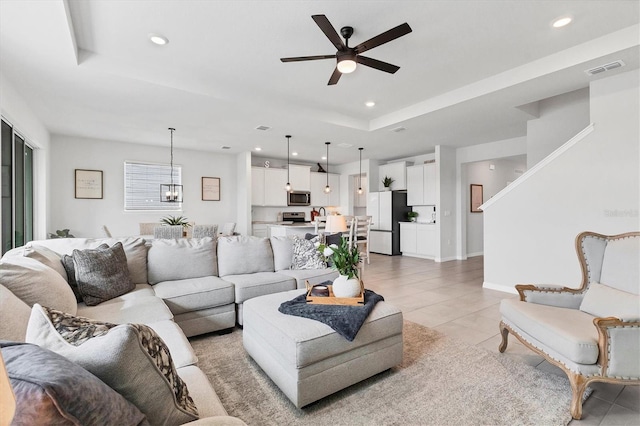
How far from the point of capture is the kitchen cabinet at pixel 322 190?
28.6ft

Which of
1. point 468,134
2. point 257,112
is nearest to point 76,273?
point 257,112

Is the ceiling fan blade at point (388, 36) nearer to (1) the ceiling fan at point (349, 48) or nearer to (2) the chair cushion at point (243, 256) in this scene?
(1) the ceiling fan at point (349, 48)

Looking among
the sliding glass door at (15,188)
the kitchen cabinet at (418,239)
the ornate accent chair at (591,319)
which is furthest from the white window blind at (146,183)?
the ornate accent chair at (591,319)

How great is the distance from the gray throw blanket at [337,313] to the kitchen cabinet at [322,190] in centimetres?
659

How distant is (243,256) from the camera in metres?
3.37

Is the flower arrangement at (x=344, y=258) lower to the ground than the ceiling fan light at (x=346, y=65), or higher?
lower

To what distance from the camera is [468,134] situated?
5.73 meters

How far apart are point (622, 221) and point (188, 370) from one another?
4.28 metres

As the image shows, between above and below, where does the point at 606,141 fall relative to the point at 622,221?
above

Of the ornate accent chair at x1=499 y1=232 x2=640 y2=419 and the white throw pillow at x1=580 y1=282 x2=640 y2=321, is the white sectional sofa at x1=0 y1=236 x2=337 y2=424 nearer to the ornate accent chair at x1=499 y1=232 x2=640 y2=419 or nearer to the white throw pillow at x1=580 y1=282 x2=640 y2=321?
the ornate accent chair at x1=499 y1=232 x2=640 y2=419

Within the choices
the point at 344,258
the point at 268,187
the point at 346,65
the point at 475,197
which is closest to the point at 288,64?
the point at 346,65

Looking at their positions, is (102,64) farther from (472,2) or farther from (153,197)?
(153,197)

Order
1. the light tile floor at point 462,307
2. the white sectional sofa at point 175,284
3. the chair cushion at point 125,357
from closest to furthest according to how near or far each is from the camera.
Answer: the chair cushion at point 125,357 → the white sectional sofa at point 175,284 → the light tile floor at point 462,307

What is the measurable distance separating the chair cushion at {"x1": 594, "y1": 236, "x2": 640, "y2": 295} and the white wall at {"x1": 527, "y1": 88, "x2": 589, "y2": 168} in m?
3.16
